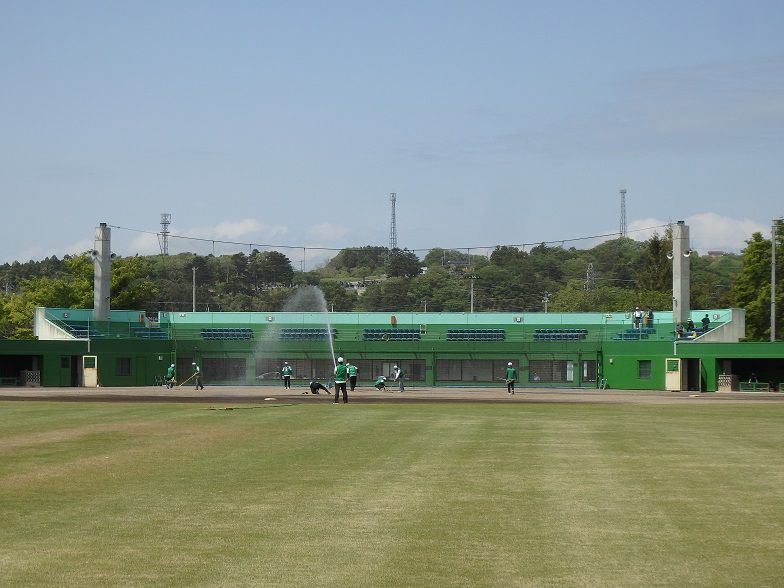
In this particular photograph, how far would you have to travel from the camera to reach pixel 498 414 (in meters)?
44.1

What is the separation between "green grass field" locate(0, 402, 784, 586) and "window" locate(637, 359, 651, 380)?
47823mm

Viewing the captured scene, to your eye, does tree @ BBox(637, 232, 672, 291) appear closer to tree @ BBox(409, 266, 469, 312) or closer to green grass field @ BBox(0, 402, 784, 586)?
tree @ BBox(409, 266, 469, 312)

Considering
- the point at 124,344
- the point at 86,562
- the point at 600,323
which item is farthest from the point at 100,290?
the point at 86,562

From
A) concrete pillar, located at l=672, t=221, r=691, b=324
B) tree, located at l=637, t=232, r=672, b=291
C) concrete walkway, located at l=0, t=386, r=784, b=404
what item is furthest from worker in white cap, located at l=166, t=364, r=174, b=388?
tree, located at l=637, t=232, r=672, b=291

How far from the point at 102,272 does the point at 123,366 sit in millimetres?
9814

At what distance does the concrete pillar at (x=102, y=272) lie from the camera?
9112cm

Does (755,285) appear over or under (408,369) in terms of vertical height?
over

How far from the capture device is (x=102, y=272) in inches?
3590

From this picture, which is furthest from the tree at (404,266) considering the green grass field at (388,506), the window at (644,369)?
the green grass field at (388,506)

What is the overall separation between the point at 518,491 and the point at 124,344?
69276 mm

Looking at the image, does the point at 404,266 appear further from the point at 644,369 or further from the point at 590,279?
the point at 644,369

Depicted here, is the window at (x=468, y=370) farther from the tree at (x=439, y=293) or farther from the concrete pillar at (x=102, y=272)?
the tree at (x=439, y=293)

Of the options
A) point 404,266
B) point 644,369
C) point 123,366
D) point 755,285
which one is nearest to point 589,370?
point 644,369

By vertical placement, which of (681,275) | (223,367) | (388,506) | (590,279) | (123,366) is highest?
(590,279)
